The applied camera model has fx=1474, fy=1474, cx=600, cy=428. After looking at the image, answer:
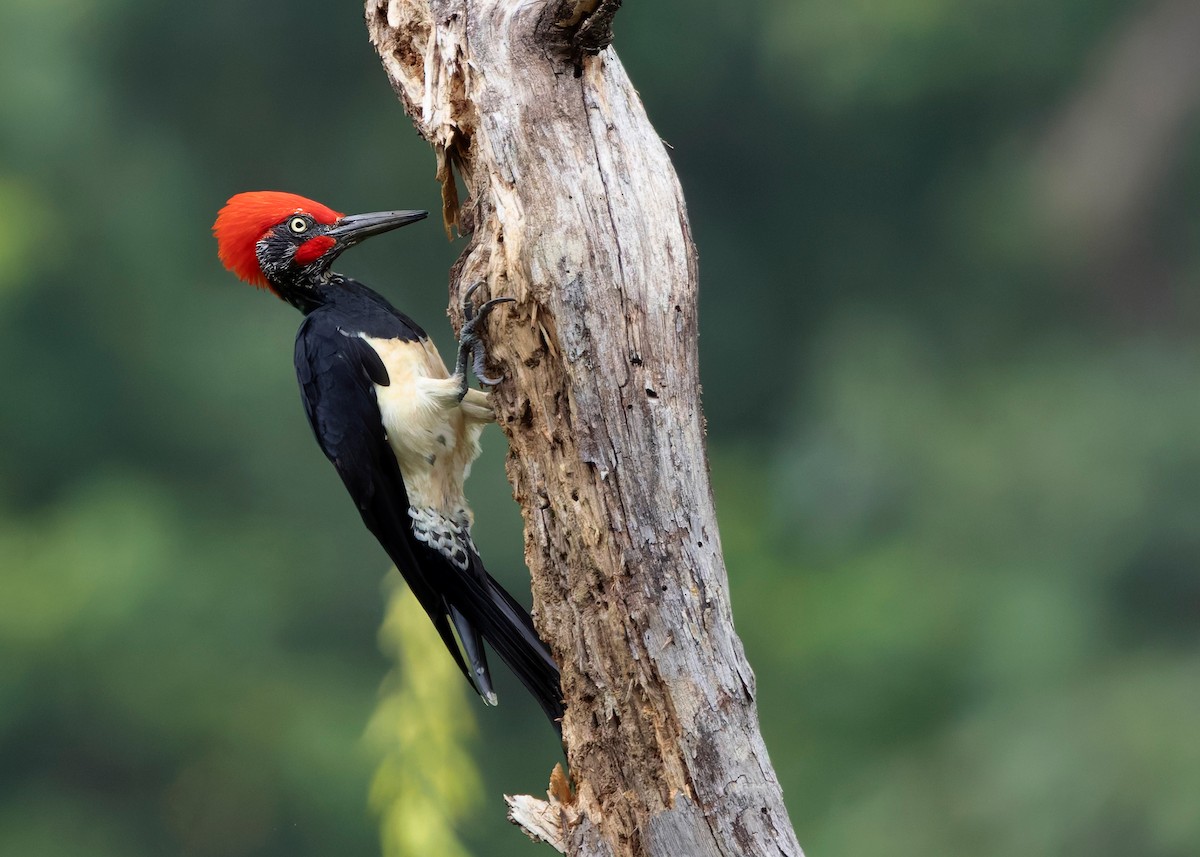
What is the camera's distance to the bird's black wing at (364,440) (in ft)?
11.2

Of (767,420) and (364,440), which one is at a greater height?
(767,420)

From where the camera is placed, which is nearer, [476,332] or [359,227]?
[476,332]

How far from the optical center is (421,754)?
3.20m

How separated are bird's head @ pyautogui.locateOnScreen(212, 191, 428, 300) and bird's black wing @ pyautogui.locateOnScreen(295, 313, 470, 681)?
284mm

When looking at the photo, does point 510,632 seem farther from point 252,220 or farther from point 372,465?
point 252,220

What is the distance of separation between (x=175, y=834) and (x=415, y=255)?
14.5 feet

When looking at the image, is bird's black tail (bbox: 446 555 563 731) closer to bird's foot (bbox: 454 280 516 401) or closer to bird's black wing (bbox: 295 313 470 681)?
bird's black wing (bbox: 295 313 470 681)

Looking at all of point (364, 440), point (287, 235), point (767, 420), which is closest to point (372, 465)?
point (364, 440)

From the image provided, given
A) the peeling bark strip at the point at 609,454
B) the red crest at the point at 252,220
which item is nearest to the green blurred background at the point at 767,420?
the red crest at the point at 252,220

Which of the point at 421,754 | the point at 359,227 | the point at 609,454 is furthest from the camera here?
the point at 359,227

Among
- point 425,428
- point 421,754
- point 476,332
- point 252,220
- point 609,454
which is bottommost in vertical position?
point 421,754

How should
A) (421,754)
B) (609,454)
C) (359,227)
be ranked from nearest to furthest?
(609,454), (421,754), (359,227)

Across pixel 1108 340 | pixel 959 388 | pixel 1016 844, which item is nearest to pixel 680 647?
pixel 1016 844

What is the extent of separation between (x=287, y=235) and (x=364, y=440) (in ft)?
1.99
